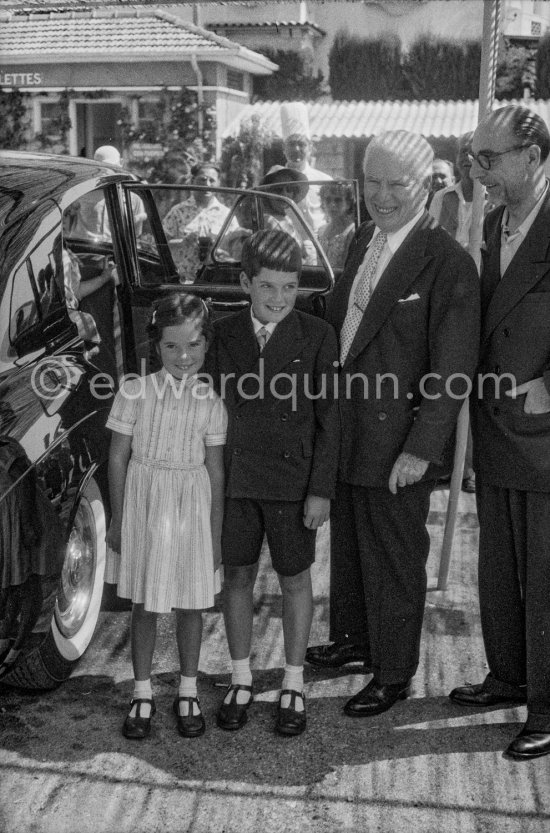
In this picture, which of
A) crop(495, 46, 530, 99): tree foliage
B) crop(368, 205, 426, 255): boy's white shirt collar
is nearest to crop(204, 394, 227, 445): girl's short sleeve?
crop(368, 205, 426, 255): boy's white shirt collar

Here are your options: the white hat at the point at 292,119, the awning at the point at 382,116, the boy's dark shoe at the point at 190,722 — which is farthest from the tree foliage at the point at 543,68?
the boy's dark shoe at the point at 190,722

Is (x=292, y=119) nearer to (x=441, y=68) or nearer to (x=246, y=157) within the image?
(x=246, y=157)

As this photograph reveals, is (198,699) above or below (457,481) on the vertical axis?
below

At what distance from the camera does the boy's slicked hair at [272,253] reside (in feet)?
10.3

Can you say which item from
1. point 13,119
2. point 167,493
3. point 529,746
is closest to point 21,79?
point 13,119

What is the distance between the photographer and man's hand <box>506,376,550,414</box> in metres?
3.17

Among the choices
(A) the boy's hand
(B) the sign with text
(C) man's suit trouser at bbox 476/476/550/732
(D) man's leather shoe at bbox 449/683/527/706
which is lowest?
(D) man's leather shoe at bbox 449/683/527/706

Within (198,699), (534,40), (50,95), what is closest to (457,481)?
(198,699)

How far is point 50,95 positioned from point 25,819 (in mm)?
16809

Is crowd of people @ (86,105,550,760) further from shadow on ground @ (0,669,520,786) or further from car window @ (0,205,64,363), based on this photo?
car window @ (0,205,64,363)

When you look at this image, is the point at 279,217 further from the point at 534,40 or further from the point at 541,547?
the point at 534,40

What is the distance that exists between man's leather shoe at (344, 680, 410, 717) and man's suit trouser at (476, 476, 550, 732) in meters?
0.38

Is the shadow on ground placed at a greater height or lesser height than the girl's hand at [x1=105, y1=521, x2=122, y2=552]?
lesser

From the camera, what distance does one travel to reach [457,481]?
4.47 metres
